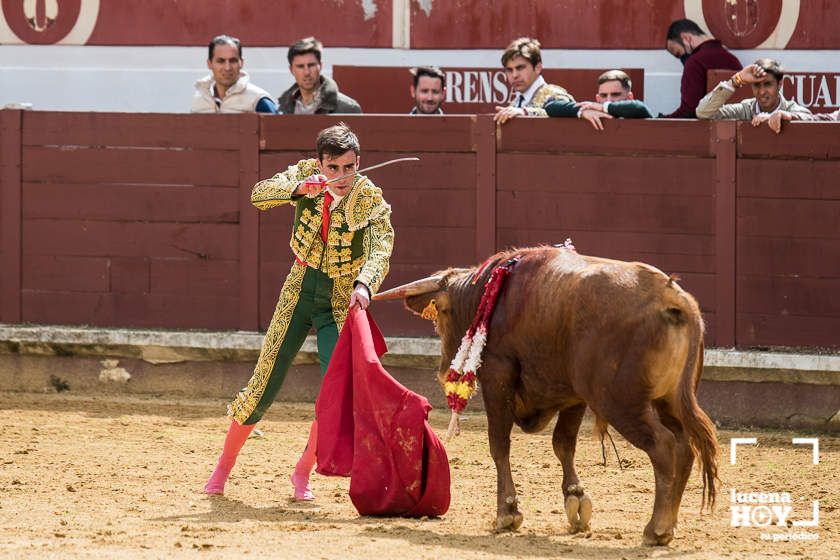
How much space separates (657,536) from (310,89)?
3985 millimetres

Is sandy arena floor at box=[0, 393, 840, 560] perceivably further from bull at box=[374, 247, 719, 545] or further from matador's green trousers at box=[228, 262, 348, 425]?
matador's green trousers at box=[228, 262, 348, 425]

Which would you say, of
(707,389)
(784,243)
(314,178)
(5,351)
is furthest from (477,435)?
(5,351)

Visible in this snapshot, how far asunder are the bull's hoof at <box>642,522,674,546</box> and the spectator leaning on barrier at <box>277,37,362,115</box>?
382cm

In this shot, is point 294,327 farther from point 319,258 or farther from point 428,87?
point 428,87

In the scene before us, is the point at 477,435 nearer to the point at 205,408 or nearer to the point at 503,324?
the point at 205,408

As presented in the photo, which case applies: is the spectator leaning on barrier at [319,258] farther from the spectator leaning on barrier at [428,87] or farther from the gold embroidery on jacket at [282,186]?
the spectator leaning on barrier at [428,87]

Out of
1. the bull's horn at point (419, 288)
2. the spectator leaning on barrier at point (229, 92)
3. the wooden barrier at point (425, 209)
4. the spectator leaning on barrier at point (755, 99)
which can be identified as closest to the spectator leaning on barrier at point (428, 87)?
the wooden barrier at point (425, 209)

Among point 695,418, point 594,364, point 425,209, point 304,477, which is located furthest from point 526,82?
point 695,418

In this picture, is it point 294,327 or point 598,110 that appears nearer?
point 294,327

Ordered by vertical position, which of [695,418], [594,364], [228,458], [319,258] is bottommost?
[228,458]

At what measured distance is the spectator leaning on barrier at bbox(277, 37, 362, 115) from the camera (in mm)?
8148

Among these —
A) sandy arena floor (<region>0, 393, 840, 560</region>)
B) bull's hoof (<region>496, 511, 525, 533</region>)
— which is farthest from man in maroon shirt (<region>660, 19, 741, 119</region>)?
bull's hoof (<region>496, 511, 525, 533</region>)

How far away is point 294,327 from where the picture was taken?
6082mm

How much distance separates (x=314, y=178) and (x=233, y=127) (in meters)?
3.02
